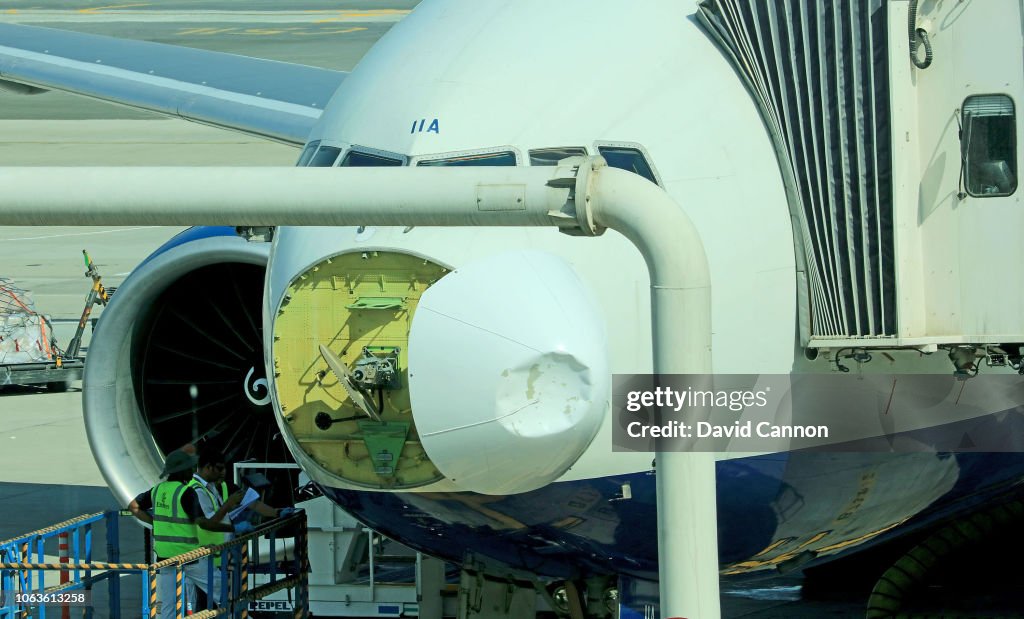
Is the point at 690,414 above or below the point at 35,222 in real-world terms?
below

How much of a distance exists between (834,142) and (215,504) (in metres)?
5.44

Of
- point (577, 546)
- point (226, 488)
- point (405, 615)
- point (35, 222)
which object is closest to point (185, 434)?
point (226, 488)

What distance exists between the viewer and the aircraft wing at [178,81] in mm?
15938

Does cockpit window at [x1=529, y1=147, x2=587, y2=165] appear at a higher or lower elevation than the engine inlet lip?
higher

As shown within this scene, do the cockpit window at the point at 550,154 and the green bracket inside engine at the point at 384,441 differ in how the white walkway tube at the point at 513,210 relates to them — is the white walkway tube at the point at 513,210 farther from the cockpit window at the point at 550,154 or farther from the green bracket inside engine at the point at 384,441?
the cockpit window at the point at 550,154

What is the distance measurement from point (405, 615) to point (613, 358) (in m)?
4.91

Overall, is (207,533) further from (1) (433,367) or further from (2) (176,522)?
(1) (433,367)

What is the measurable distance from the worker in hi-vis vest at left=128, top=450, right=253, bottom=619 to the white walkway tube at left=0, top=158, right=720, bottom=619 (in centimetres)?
640

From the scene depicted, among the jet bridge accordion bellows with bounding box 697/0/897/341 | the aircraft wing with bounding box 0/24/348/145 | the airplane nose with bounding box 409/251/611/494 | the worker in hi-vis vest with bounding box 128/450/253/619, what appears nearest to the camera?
the airplane nose with bounding box 409/251/611/494

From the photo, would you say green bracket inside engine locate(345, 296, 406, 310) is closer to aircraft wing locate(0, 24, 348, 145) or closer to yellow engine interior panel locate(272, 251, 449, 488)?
yellow engine interior panel locate(272, 251, 449, 488)

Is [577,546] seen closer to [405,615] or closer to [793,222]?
[793,222]

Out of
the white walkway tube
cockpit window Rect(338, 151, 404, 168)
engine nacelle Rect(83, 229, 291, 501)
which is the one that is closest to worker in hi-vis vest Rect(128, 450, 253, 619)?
engine nacelle Rect(83, 229, 291, 501)

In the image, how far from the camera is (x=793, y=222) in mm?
7762

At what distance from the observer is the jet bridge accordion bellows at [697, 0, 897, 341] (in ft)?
24.6
